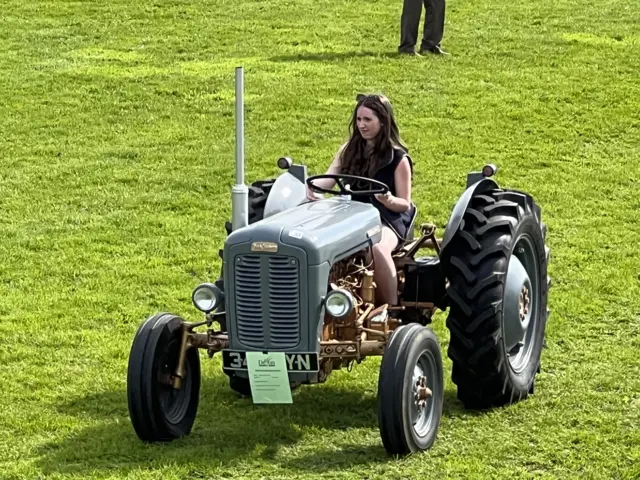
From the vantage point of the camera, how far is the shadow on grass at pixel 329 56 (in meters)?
21.2

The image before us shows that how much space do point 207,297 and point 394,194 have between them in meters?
1.62

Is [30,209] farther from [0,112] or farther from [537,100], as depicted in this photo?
[537,100]

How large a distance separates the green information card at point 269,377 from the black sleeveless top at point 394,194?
154cm

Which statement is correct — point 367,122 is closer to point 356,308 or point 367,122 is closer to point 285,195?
point 285,195

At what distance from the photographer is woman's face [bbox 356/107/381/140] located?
8.69 m

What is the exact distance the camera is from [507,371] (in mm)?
8336

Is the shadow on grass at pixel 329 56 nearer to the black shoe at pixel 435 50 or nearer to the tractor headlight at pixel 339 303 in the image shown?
the black shoe at pixel 435 50

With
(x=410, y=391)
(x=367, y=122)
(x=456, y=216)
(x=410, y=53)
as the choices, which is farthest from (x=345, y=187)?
(x=410, y=53)

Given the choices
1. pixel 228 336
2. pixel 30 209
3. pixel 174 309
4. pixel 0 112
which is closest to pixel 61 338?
pixel 174 309

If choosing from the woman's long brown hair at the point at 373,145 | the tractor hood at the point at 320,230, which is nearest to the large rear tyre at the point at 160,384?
the tractor hood at the point at 320,230

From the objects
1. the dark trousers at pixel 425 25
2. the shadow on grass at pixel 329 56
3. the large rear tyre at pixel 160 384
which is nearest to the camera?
the large rear tyre at pixel 160 384

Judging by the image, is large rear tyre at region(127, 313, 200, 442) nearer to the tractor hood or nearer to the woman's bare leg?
the tractor hood

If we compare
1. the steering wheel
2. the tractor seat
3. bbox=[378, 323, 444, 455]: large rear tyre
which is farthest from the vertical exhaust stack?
bbox=[378, 323, 444, 455]: large rear tyre

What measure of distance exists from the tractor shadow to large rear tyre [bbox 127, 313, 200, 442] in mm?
108
